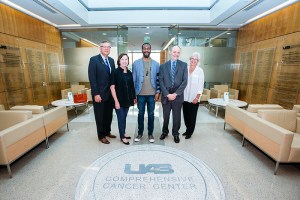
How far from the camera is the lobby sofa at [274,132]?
2154mm

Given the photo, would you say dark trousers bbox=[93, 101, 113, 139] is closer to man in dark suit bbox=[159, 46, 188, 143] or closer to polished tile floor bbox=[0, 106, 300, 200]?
polished tile floor bbox=[0, 106, 300, 200]

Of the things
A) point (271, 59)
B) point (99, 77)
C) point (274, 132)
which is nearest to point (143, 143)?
point (99, 77)

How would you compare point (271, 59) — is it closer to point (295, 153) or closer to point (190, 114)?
point (190, 114)

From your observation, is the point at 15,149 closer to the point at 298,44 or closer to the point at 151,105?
the point at 151,105

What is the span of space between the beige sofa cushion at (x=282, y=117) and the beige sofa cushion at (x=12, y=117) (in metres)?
3.98

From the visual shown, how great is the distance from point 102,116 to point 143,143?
93cm

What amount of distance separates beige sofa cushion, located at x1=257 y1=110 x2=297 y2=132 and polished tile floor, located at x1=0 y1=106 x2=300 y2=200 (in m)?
0.62

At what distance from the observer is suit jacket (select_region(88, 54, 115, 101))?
283cm

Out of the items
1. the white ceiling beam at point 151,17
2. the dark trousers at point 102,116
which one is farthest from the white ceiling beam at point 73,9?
the dark trousers at point 102,116

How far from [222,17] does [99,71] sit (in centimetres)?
403

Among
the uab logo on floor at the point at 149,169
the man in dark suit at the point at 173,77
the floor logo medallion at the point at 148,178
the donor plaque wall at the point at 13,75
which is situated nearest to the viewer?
the floor logo medallion at the point at 148,178

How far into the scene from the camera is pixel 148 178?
2.22 m

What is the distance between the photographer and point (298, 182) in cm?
215

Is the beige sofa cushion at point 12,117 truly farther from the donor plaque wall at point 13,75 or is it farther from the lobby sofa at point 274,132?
the lobby sofa at point 274,132
